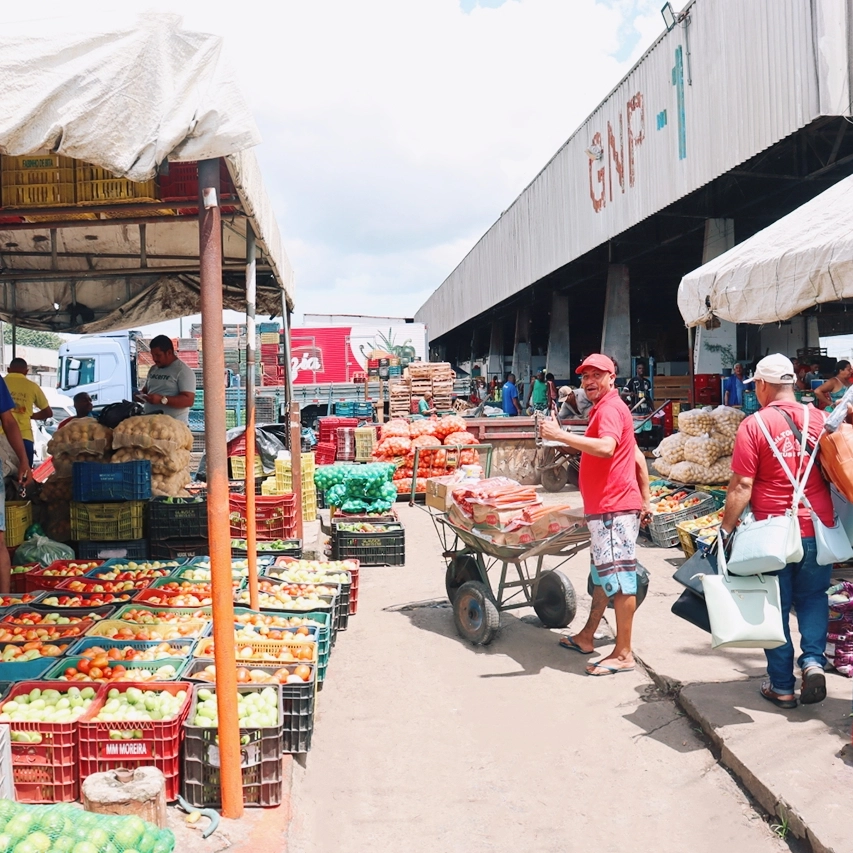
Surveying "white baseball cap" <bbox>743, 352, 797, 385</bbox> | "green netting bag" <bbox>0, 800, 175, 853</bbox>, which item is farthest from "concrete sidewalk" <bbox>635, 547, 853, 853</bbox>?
"green netting bag" <bbox>0, 800, 175, 853</bbox>

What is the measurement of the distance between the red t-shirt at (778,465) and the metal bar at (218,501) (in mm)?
2866

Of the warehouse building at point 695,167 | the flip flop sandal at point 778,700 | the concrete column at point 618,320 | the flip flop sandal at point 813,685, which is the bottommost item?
the flip flop sandal at point 778,700

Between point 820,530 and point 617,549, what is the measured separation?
1363 mm

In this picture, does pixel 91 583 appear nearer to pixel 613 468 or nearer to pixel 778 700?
pixel 613 468

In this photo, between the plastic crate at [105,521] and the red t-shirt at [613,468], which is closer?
the red t-shirt at [613,468]

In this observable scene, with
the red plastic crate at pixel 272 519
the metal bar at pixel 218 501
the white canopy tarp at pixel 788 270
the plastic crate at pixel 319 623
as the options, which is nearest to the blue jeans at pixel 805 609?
the white canopy tarp at pixel 788 270

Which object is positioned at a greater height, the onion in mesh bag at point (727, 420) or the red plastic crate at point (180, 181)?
the red plastic crate at point (180, 181)

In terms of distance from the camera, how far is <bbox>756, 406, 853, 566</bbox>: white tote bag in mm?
4535

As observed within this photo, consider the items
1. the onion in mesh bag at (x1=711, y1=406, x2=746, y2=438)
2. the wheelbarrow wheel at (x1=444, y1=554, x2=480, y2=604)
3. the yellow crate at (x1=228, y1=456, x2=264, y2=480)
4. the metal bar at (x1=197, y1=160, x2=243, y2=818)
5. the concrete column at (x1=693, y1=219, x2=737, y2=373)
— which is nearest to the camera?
the metal bar at (x1=197, y1=160, x2=243, y2=818)

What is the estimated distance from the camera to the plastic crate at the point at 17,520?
24.5 ft

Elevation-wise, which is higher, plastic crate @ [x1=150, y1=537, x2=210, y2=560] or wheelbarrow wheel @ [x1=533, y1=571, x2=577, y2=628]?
plastic crate @ [x1=150, y1=537, x2=210, y2=560]

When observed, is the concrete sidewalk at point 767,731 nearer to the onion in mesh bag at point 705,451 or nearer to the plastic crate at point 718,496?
the plastic crate at point 718,496

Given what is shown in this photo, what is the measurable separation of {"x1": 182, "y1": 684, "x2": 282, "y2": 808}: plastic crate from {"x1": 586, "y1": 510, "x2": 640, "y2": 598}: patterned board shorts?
2.60 m

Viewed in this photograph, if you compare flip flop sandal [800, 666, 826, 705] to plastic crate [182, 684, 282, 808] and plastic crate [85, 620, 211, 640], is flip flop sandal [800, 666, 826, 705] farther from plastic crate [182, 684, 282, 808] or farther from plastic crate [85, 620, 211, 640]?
plastic crate [85, 620, 211, 640]
